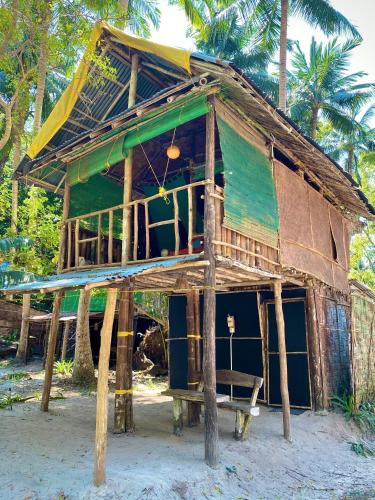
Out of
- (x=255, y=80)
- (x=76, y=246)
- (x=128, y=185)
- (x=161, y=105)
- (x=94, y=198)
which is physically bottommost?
(x=76, y=246)

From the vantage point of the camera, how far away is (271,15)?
607 inches

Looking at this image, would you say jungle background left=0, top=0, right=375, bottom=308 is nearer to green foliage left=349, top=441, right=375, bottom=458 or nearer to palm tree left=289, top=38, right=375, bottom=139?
palm tree left=289, top=38, right=375, bottom=139

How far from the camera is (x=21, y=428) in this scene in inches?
249

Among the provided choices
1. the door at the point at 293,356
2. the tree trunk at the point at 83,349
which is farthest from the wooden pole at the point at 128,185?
the tree trunk at the point at 83,349

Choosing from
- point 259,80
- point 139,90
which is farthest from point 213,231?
point 259,80

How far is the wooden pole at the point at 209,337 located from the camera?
5000mm

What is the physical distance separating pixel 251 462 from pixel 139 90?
6366mm

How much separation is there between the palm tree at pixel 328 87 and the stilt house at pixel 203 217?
895 cm

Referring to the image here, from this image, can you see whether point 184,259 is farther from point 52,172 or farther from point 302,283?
point 52,172

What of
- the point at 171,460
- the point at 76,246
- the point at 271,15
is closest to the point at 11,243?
the point at 76,246

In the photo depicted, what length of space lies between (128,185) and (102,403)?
3.31 meters

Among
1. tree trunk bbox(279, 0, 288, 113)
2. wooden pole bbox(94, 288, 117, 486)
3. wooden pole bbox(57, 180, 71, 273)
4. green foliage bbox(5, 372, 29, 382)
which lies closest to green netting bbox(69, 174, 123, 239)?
wooden pole bbox(57, 180, 71, 273)

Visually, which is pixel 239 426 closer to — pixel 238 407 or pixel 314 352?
pixel 238 407

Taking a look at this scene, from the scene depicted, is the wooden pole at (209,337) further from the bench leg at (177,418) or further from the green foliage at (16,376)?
the green foliage at (16,376)
